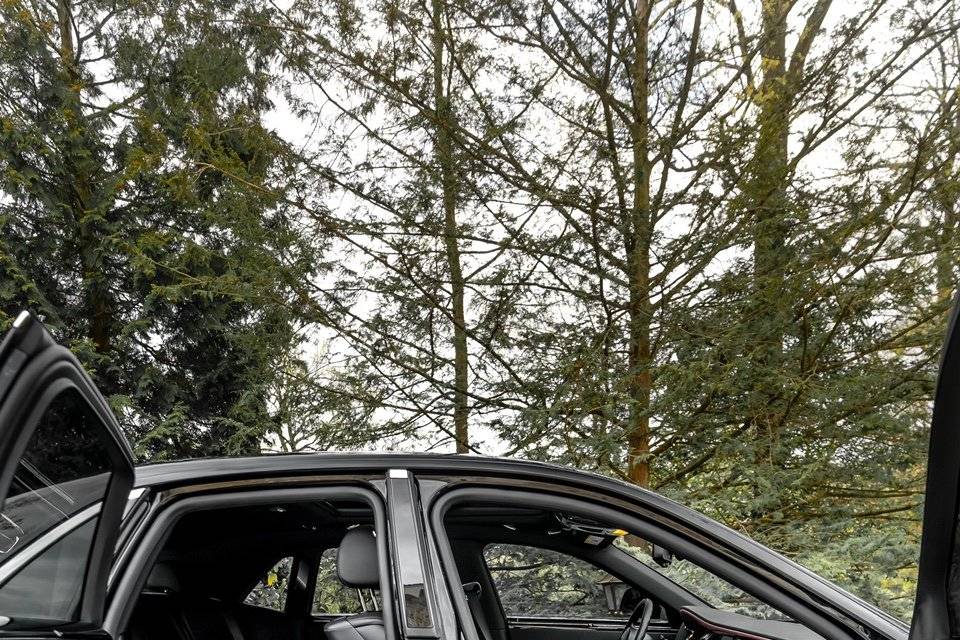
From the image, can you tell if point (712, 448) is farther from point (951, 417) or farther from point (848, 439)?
point (951, 417)

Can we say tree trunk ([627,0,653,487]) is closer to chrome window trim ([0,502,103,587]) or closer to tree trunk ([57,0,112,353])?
chrome window trim ([0,502,103,587])

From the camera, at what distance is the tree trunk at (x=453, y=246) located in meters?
7.44

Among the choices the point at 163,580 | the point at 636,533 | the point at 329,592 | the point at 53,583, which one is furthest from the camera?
the point at 329,592

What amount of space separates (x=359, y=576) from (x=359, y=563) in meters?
0.03

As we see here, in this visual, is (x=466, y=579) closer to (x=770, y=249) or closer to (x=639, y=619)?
(x=639, y=619)

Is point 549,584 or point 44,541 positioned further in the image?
point 549,584

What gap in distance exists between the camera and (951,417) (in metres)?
1.33

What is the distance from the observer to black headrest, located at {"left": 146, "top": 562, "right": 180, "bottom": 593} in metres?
2.57

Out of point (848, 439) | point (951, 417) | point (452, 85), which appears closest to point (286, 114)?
point (452, 85)

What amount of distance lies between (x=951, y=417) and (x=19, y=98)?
14.3 metres

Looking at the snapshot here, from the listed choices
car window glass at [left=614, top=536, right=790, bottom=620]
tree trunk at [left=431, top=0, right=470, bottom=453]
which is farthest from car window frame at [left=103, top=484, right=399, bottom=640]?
tree trunk at [left=431, top=0, right=470, bottom=453]

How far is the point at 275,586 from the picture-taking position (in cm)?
334

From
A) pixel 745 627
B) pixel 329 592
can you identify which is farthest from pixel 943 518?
pixel 329 592

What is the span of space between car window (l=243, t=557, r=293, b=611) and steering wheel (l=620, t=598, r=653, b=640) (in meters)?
1.40
